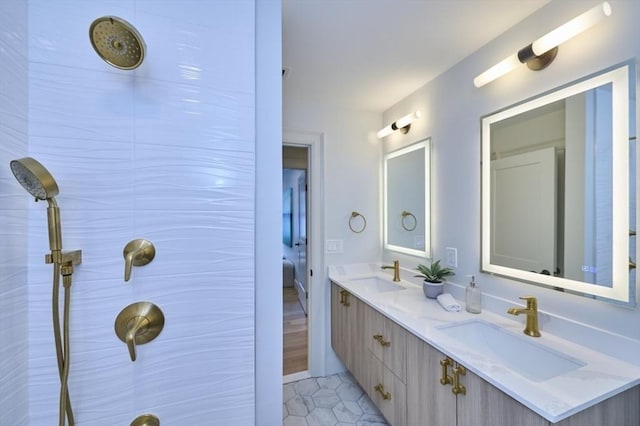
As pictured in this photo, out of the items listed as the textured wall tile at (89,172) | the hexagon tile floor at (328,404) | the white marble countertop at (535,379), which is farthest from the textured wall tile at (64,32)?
the hexagon tile floor at (328,404)

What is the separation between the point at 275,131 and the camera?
2.97 feet

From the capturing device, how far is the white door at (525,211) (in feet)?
3.97

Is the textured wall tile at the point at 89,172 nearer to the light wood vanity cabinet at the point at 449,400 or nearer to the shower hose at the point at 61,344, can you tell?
the shower hose at the point at 61,344

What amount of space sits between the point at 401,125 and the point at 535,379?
5.75 ft

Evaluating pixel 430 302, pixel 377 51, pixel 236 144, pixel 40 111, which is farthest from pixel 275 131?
pixel 430 302

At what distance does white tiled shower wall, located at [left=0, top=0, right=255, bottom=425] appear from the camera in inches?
26.0

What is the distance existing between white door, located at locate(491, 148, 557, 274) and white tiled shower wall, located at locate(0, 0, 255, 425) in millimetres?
1339

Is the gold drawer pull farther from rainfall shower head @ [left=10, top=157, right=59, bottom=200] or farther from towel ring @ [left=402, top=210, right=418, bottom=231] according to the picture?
rainfall shower head @ [left=10, top=157, right=59, bottom=200]

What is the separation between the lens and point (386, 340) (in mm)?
1536

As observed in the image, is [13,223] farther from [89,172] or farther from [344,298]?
[344,298]

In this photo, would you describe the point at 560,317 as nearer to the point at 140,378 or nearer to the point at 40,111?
the point at 140,378

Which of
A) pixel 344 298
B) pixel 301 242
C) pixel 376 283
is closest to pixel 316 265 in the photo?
pixel 344 298

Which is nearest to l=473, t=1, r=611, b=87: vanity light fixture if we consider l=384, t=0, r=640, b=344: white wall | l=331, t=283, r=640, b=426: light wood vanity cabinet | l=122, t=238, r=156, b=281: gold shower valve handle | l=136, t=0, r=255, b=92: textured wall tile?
l=384, t=0, r=640, b=344: white wall

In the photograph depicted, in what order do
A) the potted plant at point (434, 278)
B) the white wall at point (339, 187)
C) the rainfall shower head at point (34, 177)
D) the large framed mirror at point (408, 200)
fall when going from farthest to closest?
1. the white wall at point (339, 187)
2. the large framed mirror at point (408, 200)
3. the potted plant at point (434, 278)
4. the rainfall shower head at point (34, 177)
